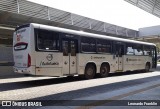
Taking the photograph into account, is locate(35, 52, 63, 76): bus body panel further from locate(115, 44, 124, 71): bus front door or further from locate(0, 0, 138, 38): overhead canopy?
locate(0, 0, 138, 38): overhead canopy

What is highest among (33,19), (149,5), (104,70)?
(149,5)

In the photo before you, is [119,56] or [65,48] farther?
[119,56]

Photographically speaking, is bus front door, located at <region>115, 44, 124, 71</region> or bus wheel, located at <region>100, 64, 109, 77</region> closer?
bus wheel, located at <region>100, 64, 109, 77</region>

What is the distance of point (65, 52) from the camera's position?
12.4 metres

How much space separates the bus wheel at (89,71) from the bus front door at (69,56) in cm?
114

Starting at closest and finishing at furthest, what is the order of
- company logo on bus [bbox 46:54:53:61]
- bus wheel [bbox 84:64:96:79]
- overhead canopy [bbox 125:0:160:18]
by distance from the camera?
company logo on bus [bbox 46:54:53:61]
bus wheel [bbox 84:64:96:79]
overhead canopy [bbox 125:0:160:18]

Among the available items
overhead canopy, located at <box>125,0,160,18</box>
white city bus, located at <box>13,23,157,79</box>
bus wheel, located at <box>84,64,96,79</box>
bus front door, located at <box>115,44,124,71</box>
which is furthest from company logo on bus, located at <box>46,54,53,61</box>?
overhead canopy, located at <box>125,0,160,18</box>

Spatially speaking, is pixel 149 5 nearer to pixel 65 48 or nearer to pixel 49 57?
pixel 65 48

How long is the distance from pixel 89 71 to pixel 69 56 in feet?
6.89

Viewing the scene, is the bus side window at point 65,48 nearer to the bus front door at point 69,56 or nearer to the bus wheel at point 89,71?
the bus front door at point 69,56

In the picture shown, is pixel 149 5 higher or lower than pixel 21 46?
higher

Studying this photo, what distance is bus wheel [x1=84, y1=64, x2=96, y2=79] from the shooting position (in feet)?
45.8

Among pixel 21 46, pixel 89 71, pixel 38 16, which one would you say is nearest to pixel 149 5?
pixel 38 16

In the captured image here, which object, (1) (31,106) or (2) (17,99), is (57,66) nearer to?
(2) (17,99)
